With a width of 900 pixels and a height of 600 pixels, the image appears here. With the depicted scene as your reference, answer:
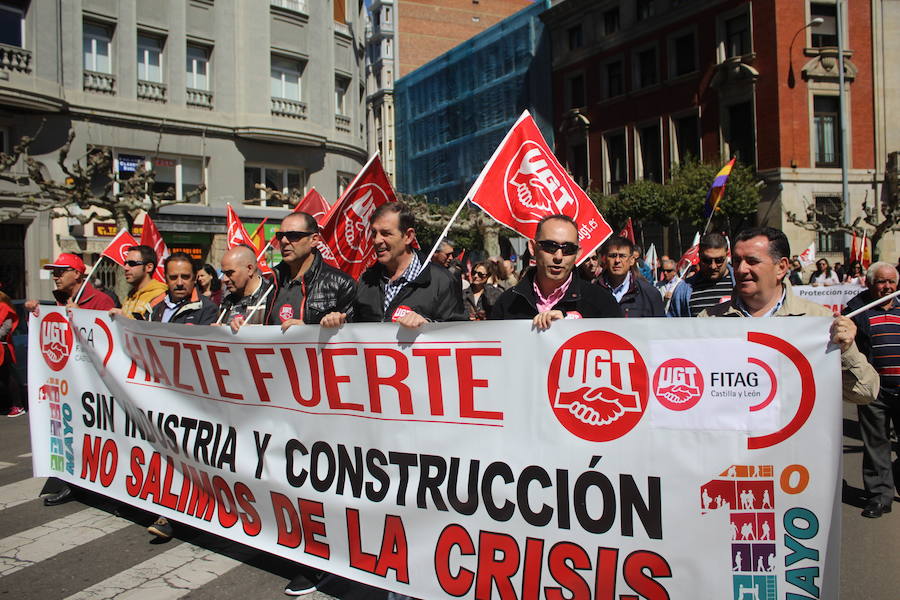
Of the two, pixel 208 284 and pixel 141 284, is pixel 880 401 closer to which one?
pixel 141 284

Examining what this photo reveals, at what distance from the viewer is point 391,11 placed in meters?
79.9

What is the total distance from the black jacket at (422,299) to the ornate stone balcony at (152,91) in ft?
66.8

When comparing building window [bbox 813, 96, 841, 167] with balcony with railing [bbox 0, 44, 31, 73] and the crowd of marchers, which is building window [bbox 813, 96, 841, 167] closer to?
the crowd of marchers

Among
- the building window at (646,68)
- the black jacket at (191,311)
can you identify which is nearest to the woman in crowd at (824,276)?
the black jacket at (191,311)

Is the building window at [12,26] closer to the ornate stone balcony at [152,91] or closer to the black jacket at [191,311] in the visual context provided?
the ornate stone balcony at [152,91]

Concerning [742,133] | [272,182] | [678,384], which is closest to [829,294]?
[678,384]

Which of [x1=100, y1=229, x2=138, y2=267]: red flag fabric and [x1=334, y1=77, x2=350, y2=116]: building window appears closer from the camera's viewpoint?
[x1=100, y1=229, x2=138, y2=267]: red flag fabric

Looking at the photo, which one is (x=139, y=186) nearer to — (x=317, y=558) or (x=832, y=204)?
(x=317, y=558)

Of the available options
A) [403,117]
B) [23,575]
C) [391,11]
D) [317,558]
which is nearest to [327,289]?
[317,558]

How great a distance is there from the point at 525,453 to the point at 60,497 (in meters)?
4.23

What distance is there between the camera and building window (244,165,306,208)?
80.1 ft

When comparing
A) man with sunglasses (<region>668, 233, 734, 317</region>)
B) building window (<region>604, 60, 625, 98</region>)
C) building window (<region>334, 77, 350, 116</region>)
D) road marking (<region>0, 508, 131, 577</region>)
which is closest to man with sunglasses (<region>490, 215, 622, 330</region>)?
man with sunglasses (<region>668, 233, 734, 317</region>)

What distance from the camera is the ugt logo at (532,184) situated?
4.86m

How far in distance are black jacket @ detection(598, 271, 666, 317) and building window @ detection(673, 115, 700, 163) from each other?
97.2ft
